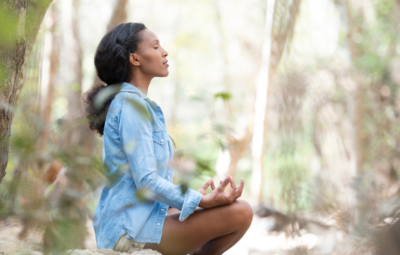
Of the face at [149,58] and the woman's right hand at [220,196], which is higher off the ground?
the face at [149,58]

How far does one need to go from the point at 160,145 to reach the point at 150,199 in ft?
0.87

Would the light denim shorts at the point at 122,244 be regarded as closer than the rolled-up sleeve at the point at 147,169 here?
No

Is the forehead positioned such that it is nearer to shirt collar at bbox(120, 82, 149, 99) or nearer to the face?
the face

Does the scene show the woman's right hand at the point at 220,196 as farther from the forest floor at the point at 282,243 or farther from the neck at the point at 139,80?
the neck at the point at 139,80

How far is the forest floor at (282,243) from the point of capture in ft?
4.92

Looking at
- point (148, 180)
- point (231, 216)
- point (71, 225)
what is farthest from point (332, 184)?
point (71, 225)

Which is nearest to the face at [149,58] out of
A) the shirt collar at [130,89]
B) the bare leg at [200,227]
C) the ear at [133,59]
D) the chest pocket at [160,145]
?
the ear at [133,59]

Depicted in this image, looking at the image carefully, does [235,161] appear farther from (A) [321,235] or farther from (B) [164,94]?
(B) [164,94]

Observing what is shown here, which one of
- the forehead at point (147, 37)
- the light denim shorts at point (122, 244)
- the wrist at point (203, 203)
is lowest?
the light denim shorts at point (122, 244)

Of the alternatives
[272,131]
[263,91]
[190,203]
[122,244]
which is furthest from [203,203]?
[272,131]

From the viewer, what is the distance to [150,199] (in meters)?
1.60

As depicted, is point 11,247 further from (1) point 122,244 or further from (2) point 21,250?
(1) point 122,244

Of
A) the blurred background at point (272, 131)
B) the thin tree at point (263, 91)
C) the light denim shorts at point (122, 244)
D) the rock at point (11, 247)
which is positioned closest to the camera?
the blurred background at point (272, 131)

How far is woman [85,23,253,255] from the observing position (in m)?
1.50
